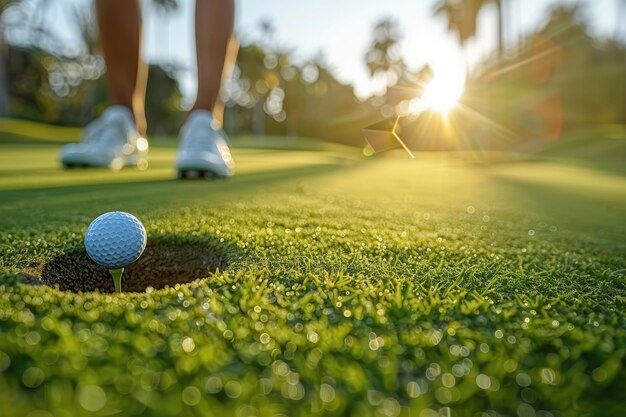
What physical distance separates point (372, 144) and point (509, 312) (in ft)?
4.21

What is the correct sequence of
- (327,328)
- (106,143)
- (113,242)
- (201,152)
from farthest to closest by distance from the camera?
(106,143) < (201,152) < (113,242) < (327,328)

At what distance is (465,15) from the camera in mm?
35562

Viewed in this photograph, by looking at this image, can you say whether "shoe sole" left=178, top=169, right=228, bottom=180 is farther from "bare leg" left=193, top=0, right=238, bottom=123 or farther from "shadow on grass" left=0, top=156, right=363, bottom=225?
"bare leg" left=193, top=0, right=238, bottom=123

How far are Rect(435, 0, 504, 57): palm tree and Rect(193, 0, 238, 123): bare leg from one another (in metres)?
29.8

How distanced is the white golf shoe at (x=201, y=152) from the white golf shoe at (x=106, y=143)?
638 mm

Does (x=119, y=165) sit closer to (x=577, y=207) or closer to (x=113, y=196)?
(x=113, y=196)

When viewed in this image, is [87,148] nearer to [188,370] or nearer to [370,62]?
[188,370]

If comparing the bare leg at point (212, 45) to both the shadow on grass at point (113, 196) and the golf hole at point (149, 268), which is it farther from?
the golf hole at point (149, 268)

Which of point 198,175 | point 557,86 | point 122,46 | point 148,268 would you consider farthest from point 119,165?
point 557,86

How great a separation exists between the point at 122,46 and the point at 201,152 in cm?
119

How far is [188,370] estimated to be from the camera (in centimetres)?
65

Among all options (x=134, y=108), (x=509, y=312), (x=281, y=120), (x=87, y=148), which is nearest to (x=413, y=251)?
(x=509, y=312)

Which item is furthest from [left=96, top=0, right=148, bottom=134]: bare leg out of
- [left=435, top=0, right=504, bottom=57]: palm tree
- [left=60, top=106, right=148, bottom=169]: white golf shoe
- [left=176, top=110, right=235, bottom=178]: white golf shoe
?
[left=435, top=0, right=504, bottom=57]: palm tree

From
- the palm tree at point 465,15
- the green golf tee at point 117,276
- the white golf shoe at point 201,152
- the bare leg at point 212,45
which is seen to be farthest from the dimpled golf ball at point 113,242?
the palm tree at point 465,15
